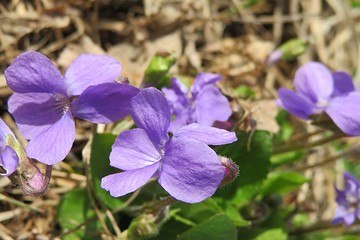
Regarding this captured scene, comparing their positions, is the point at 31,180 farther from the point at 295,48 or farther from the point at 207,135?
the point at 295,48

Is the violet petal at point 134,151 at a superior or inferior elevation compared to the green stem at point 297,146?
superior

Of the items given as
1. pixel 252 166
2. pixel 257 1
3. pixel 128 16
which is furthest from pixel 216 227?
pixel 257 1

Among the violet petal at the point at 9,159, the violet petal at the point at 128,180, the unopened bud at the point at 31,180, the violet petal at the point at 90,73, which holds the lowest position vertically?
the unopened bud at the point at 31,180

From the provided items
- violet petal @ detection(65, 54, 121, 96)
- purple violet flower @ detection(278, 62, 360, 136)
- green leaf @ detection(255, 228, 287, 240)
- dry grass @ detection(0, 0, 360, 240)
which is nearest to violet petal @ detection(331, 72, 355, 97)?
purple violet flower @ detection(278, 62, 360, 136)

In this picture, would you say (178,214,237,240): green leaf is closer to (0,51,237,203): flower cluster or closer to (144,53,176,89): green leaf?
(0,51,237,203): flower cluster

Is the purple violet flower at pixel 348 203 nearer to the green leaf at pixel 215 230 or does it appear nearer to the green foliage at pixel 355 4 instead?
the green leaf at pixel 215 230

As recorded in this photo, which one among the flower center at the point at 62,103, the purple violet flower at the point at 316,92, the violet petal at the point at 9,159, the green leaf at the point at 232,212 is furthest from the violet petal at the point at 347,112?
the violet petal at the point at 9,159

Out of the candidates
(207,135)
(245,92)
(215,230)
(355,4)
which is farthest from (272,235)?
(355,4)
